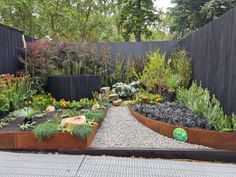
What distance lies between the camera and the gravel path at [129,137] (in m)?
3.39

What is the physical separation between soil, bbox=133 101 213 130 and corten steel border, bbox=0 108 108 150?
1.35 metres

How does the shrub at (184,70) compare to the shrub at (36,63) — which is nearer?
the shrub at (36,63)

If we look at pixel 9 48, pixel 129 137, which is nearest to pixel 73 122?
pixel 129 137

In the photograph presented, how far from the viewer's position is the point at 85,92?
19.7ft

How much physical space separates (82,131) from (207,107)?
202 centimetres

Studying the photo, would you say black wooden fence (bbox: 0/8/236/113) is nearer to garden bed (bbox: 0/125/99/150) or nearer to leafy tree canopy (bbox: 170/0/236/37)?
garden bed (bbox: 0/125/99/150)

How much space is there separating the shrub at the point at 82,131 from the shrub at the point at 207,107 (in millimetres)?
1680

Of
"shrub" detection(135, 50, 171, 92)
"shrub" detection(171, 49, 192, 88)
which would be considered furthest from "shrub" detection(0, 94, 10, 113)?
"shrub" detection(171, 49, 192, 88)

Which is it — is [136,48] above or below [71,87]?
above

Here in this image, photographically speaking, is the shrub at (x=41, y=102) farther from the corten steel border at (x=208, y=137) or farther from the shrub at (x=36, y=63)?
the corten steel border at (x=208, y=137)

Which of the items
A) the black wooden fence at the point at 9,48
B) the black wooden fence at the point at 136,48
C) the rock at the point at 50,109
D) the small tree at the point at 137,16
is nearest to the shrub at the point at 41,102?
the rock at the point at 50,109

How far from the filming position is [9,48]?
5.41 meters

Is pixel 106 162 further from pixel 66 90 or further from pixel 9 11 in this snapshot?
pixel 9 11

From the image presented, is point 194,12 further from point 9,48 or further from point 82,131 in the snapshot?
point 82,131
